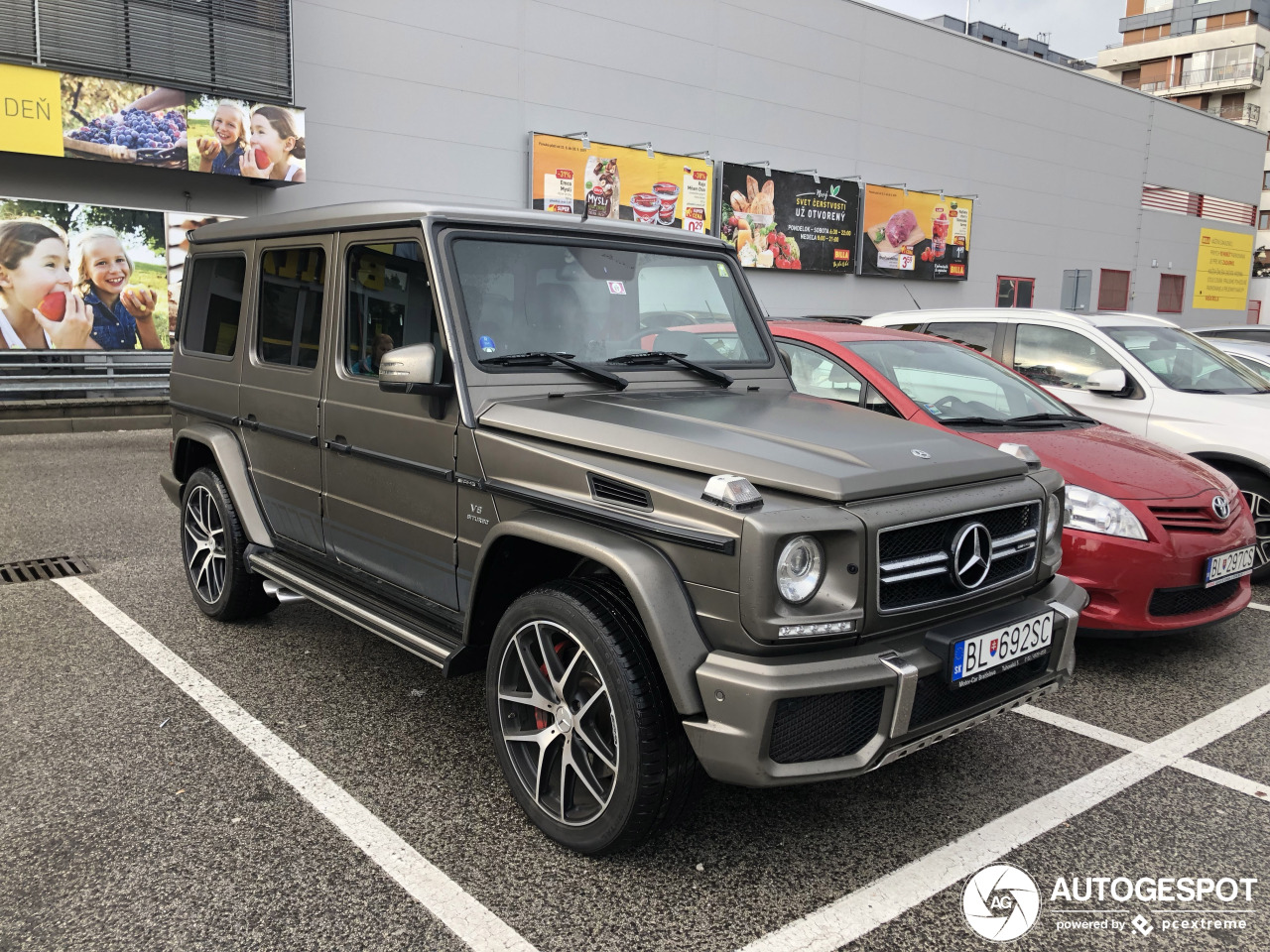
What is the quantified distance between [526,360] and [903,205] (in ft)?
76.8

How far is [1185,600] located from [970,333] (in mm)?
3158

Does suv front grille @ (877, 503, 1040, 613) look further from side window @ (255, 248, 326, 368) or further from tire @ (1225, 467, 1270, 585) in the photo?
tire @ (1225, 467, 1270, 585)

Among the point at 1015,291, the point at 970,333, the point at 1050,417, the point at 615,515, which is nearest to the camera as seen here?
the point at 615,515

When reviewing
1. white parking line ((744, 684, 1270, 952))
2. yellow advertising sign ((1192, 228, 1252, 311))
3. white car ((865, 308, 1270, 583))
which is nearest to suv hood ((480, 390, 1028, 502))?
Result: white parking line ((744, 684, 1270, 952))

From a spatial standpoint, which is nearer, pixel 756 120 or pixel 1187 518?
pixel 1187 518

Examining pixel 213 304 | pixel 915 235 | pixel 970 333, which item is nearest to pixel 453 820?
pixel 213 304

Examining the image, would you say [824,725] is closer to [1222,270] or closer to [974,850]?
[974,850]

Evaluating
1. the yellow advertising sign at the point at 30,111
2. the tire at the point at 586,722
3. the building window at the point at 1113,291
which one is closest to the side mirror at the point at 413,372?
the tire at the point at 586,722

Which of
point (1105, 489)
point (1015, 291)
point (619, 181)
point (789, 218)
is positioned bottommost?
point (1105, 489)

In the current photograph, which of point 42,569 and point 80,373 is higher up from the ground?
point 80,373

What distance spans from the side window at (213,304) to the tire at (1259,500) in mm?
6118

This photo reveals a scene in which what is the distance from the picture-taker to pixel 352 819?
3.16 m

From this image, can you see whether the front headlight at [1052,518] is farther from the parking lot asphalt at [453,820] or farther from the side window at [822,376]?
the side window at [822,376]

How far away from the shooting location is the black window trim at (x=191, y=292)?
4.79m
